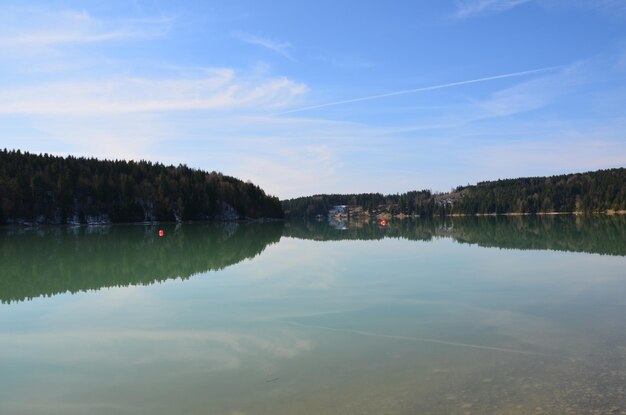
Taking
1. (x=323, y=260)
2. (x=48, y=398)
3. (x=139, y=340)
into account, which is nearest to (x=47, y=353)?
(x=139, y=340)

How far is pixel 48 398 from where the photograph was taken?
9.55 metres

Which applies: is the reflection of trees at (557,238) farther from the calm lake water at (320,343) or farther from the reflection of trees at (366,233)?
the calm lake water at (320,343)

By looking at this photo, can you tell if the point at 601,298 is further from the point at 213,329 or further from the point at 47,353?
the point at 47,353

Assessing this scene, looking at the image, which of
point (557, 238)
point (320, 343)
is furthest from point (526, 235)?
point (320, 343)

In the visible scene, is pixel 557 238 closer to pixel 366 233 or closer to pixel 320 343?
pixel 366 233

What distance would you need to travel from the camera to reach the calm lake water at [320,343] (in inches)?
356

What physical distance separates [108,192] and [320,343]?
13635 centimetres

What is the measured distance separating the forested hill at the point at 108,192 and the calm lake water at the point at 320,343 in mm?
107508

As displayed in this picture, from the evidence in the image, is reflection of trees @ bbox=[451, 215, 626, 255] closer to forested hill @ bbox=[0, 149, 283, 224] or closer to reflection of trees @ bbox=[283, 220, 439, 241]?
reflection of trees @ bbox=[283, 220, 439, 241]

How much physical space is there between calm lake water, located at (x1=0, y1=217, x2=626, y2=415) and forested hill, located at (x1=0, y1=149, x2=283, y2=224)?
108 metres

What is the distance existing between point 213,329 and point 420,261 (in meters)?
20.4

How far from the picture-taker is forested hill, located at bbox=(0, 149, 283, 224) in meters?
118

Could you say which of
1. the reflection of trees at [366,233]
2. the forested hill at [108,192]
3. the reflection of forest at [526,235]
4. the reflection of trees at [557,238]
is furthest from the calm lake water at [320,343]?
the forested hill at [108,192]

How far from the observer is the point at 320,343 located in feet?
41.9
